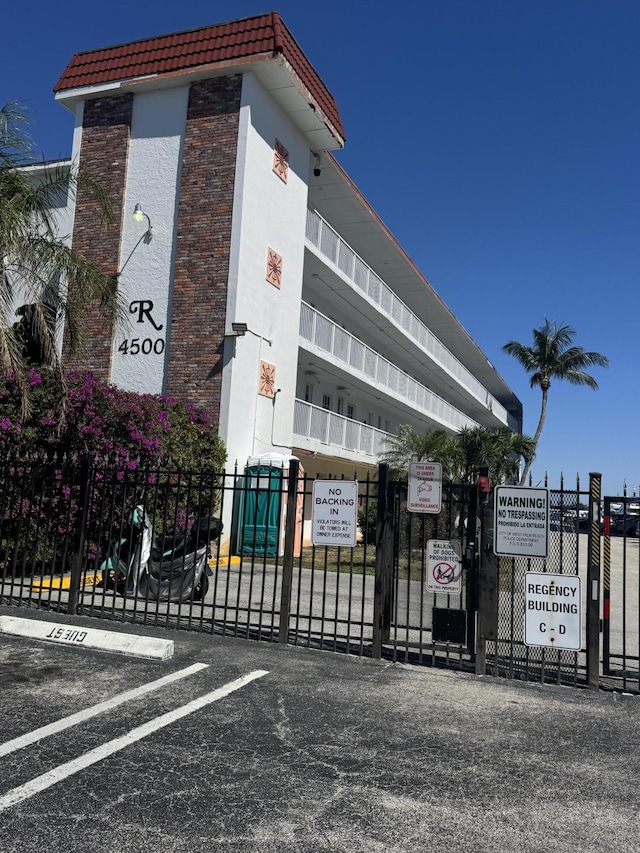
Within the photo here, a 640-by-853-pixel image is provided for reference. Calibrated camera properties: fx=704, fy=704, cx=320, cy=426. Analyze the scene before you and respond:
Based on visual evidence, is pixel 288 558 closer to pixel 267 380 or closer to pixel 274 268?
pixel 267 380

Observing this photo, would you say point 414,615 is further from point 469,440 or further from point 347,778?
point 469,440

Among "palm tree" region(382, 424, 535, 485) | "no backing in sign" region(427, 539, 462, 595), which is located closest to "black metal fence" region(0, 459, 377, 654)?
"no backing in sign" region(427, 539, 462, 595)

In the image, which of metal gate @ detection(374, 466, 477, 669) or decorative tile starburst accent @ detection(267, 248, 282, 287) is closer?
metal gate @ detection(374, 466, 477, 669)

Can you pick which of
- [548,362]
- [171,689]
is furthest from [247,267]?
[548,362]

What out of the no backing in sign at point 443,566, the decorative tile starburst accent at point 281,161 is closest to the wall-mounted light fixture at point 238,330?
the decorative tile starburst accent at point 281,161

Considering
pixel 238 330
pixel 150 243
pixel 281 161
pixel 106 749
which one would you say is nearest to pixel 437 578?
pixel 106 749

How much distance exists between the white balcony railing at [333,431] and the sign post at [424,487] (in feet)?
42.9

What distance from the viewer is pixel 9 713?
17.3 feet

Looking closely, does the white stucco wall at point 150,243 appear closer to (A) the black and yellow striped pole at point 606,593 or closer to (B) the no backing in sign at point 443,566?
(B) the no backing in sign at point 443,566

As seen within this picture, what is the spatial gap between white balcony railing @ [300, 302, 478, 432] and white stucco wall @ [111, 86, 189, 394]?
468 cm

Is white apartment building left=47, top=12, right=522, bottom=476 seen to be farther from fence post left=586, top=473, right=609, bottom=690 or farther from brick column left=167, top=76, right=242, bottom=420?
fence post left=586, top=473, right=609, bottom=690

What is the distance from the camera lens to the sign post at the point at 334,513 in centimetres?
779

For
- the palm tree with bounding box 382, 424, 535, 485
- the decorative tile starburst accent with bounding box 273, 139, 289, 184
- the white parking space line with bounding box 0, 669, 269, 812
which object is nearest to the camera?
the white parking space line with bounding box 0, 669, 269, 812

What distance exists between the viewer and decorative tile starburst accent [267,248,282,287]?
1899 cm
